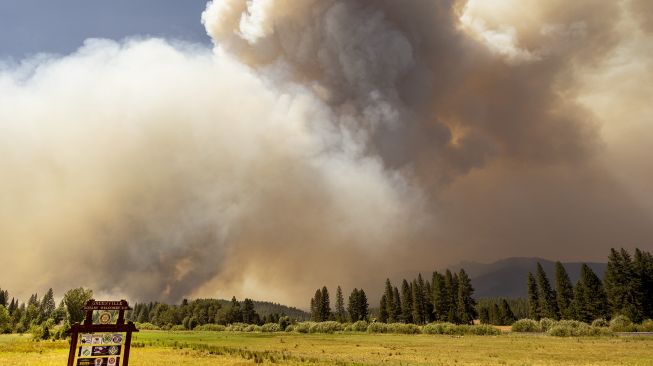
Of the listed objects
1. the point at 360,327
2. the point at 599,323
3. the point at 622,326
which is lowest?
the point at 622,326

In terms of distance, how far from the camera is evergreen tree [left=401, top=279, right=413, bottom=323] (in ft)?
486

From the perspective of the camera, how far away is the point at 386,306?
159125mm

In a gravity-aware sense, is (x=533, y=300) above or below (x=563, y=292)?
below

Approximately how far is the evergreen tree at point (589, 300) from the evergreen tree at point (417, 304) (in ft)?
165

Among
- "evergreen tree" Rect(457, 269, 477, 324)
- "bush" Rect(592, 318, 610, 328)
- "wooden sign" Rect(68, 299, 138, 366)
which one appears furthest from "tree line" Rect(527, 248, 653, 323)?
"wooden sign" Rect(68, 299, 138, 366)

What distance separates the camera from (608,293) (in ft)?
338

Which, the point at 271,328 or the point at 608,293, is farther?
the point at 271,328

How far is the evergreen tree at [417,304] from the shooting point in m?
141

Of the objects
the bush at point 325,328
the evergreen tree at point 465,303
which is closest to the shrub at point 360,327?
the bush at point 325,328

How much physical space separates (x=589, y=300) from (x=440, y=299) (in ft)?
145

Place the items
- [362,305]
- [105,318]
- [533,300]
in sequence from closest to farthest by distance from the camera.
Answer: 1. [105,318]
2. [533,300]
3. [362,305]

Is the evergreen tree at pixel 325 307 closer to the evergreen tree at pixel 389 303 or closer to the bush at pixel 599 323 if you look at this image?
the evergreen tree at pixel 389 303

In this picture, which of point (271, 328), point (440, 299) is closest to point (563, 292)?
point (440, 299)

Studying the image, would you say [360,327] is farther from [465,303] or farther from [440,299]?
[465,303]
